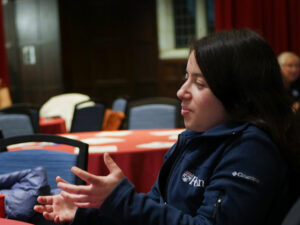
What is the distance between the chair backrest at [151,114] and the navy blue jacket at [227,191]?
9.14 ft

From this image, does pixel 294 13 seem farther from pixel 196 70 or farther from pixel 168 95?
pixel 196 70

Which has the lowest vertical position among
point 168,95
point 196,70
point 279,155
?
point 168,95

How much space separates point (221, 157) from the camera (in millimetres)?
1053

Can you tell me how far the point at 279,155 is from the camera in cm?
101

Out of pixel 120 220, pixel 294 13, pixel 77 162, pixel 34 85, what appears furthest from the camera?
pixel 34 85

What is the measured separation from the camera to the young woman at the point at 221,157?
97cm

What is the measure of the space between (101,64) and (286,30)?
384cm

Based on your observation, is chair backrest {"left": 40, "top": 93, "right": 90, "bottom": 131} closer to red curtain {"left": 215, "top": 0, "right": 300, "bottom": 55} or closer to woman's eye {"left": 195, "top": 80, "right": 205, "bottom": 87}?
red curtain {"left": 215, "top": 0, "right": 300, "bottom": 55}

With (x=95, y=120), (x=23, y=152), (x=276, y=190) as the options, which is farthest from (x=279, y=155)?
(x=95, y=120)

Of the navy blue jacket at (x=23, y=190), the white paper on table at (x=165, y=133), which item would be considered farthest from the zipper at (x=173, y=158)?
the white paper on table at (x=165, y=133)

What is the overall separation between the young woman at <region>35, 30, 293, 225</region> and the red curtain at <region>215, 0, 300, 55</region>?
5261mm

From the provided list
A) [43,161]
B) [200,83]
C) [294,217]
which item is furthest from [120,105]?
[294,217]

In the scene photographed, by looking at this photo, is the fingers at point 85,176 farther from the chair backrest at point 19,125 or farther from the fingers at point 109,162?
the chair backrest at point 19,125

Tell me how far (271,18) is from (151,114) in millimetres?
3166
